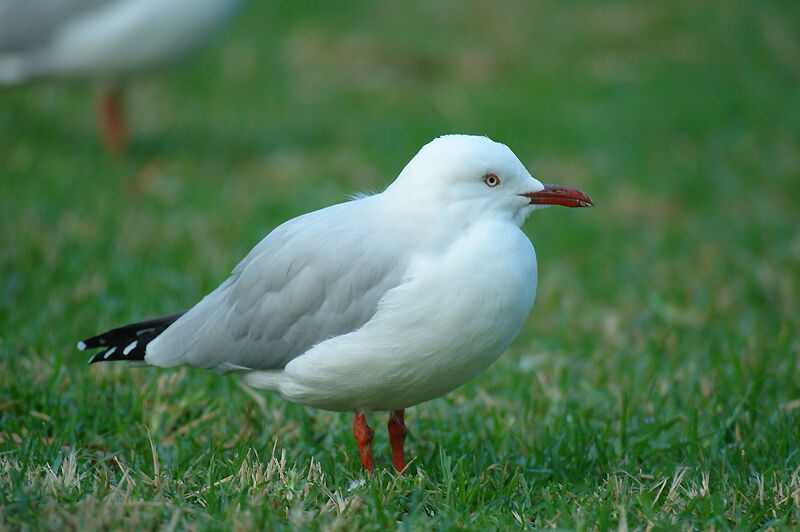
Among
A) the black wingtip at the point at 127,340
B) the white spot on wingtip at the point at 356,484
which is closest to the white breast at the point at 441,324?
the white spot on wingtip at the point at 356,484

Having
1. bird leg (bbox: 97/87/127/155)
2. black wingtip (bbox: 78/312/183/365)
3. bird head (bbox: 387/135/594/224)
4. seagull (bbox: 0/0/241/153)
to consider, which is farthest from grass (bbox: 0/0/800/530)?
bird head (bbox: 387/135/594/224)

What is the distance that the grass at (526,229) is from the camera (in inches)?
112

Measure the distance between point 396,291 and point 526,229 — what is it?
3.82 metres

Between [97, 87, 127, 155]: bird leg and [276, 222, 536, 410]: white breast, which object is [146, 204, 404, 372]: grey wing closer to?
[276, 222, 536, 410]: white breast

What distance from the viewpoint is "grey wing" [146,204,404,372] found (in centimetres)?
285

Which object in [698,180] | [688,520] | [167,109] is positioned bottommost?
[688,520]

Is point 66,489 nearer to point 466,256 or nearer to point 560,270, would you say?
point 466,256

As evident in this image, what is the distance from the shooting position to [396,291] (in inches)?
108

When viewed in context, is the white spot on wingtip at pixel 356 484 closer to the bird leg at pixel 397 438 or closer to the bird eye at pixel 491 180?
the bird leg at pixel 397 438

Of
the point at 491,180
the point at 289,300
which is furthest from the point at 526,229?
the point at 289,300

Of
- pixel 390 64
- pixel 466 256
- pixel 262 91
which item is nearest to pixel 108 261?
pixel 466 256

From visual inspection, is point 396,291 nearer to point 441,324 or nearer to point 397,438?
point 441,324

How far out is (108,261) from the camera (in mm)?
5176

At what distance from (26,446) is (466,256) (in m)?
1.65
